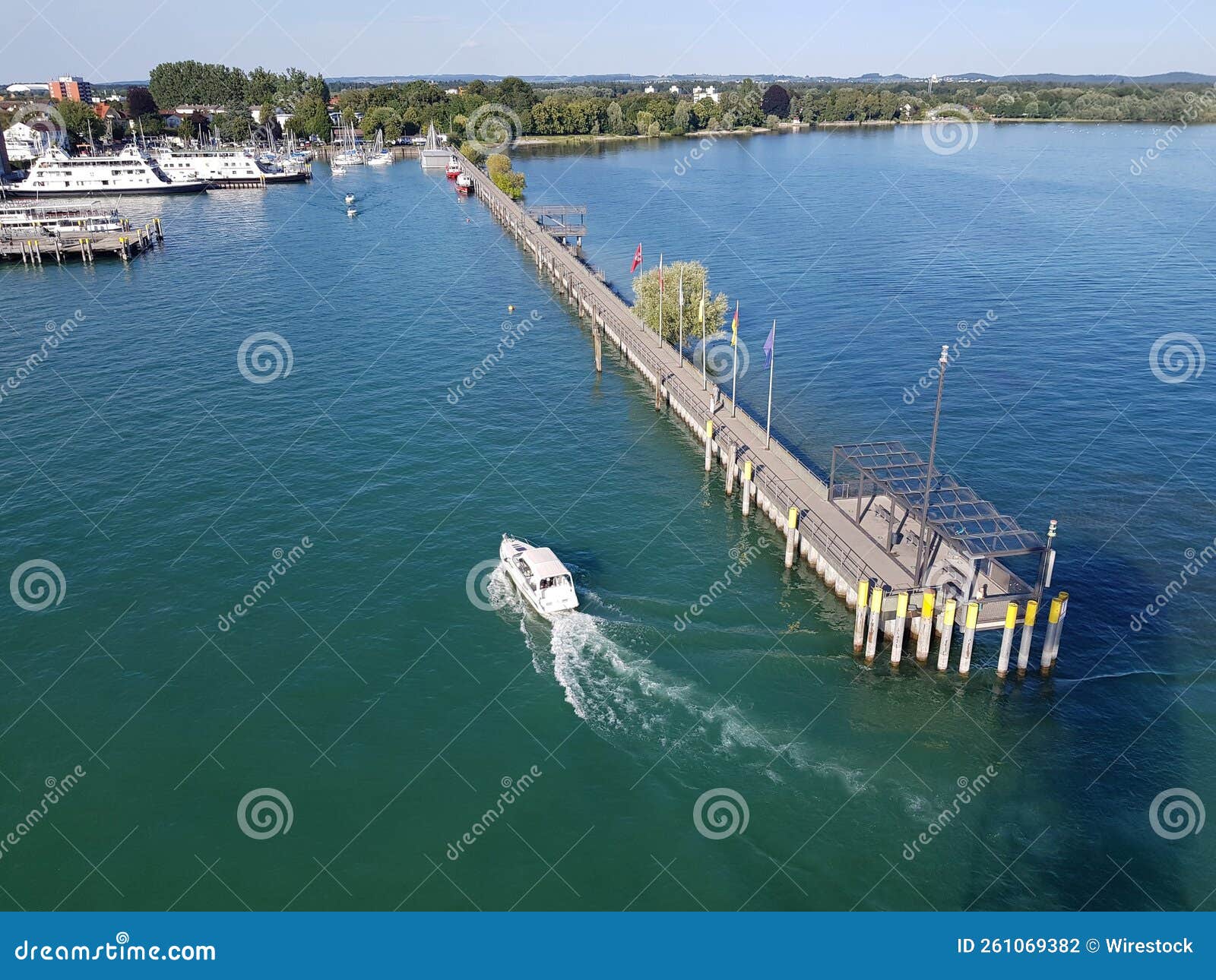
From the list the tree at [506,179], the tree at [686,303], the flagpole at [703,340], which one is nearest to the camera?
the flagpole at [703,340]

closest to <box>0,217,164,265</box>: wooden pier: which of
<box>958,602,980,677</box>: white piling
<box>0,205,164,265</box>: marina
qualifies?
<box>0,205,164,265</box>: marina

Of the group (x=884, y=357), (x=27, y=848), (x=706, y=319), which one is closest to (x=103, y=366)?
(x=706, y=319)

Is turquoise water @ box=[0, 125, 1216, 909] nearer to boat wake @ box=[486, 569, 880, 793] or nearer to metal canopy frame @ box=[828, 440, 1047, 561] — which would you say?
boat wake @ box=[486, 569, 880, 793]

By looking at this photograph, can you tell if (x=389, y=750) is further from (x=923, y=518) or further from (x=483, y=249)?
(x=483, y=249)

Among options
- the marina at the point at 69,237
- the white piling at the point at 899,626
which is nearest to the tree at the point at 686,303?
the white piling at the point at 899,626

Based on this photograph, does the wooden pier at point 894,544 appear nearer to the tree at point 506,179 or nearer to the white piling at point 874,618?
the white piling at point 874,618

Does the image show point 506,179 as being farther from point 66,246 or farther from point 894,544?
point 894,544

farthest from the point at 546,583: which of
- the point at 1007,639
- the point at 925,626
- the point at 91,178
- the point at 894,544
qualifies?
the point at 91,178
